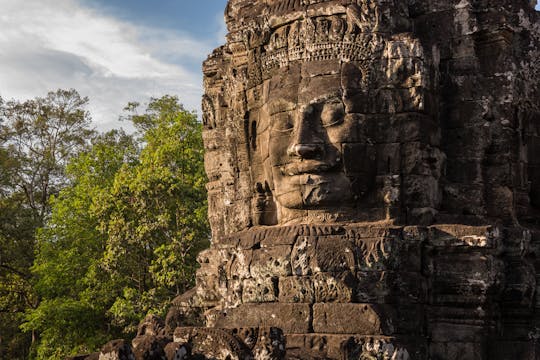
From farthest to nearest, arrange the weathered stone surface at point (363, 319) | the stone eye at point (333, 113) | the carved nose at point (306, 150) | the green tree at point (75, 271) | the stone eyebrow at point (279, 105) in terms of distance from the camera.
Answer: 1. the green tree at point (75, 271)
2. the stone eyebrow at point (279, 105)
3. the stone eye at point (333, 113)
4. the carved nose at point (306, 150)
5. the weathered stone surface at point (363, 319)

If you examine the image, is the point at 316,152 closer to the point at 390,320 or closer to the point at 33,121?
the point at 390,320

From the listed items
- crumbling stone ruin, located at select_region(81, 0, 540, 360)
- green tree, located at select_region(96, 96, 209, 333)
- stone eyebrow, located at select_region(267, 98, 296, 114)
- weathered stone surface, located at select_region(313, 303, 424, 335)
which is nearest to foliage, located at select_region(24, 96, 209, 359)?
green tree, located at select_region(96, 96, 209, 333)

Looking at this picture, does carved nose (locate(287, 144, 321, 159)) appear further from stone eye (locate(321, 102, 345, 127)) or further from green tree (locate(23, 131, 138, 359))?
green tree (locate(23, 131, 138, 359))

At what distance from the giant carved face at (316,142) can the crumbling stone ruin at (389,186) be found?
0.01m

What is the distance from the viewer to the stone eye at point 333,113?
8859 mm

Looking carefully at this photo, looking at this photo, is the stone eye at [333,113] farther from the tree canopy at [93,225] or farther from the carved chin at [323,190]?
the tree canopy at [93,225]

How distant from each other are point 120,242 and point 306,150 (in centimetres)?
1217

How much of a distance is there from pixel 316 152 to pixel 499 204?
2.07 metres

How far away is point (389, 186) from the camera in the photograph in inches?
348

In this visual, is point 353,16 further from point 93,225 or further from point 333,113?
point 93,225

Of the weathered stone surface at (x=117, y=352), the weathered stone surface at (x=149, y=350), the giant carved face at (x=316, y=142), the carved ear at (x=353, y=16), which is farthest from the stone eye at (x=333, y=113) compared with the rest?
the weathered stone surface at (x=117, y=352)

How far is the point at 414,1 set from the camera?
31.7ft

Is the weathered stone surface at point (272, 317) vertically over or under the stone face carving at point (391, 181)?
under

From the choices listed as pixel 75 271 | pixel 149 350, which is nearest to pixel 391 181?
pixel 149 350
